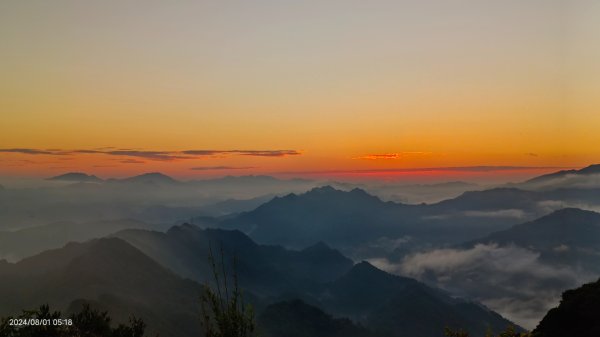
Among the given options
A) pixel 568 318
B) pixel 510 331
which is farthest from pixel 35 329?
pixel 568 318

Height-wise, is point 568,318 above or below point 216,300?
below

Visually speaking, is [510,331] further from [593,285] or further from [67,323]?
[593,285]

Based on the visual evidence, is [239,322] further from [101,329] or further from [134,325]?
[101,329]

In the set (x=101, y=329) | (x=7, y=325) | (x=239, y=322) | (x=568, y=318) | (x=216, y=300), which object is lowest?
(x=568, y=318)

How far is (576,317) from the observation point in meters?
68.0

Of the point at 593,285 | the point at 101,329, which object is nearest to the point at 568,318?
the point at 593,285

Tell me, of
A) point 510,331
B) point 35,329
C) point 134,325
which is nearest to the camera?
point 510,331

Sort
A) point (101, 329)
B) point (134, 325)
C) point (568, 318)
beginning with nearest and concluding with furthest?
point (134, 325)
point (101, 329)
point (568, 318)

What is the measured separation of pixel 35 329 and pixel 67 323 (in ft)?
23.5

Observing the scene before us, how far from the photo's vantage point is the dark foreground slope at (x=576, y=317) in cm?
6388

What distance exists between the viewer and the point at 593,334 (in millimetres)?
59500

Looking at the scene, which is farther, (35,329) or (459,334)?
(35,329)

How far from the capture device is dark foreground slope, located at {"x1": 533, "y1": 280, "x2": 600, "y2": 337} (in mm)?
63875

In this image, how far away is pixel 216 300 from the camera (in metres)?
14.8
